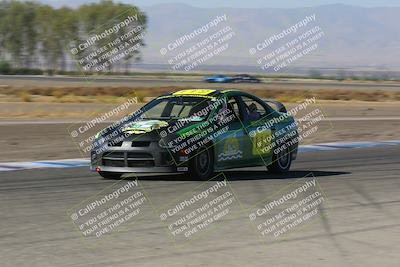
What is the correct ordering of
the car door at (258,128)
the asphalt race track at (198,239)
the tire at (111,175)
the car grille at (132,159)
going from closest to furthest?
the asphalt race track at (198,239) → the car grille at (132,159) → the tire at (111,175) → the car door at (258,128)

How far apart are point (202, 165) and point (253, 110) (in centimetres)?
164

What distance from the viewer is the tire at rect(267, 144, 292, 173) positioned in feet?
44.2

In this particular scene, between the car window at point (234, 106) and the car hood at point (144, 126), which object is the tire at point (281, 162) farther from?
the car hood at point (144, 126)

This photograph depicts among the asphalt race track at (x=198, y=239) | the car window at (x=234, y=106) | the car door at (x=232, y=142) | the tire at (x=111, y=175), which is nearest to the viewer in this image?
the asphalt race track at (x=198, y=239)

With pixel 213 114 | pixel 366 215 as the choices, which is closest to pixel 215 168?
pixel 213 114

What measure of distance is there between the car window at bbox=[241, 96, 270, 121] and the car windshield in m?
0.78

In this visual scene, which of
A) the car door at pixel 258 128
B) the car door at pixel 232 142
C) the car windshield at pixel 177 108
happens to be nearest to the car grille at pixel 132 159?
the car windshield at pixel 177 108

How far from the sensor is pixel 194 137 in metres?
11.5

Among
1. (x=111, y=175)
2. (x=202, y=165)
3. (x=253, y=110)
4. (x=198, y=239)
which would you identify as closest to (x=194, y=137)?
(x=202, y=165)

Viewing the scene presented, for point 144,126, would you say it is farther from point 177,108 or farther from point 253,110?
point 253,110

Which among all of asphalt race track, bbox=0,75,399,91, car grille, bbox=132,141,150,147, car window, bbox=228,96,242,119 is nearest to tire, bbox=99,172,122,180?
car grille, bbox=132,141,150,147

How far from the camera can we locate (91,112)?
33.0 metres

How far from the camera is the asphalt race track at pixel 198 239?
670 centimetres

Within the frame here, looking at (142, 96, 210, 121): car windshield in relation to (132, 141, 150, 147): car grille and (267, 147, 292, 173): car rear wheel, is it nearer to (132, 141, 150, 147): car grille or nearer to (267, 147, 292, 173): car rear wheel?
(132, 141, 150, 147): car grille
